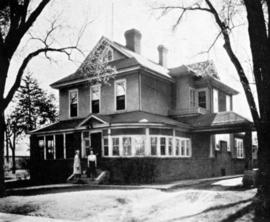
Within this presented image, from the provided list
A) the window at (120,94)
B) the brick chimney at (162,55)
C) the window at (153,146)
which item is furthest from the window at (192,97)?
the window at (153,146)

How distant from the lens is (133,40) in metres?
28.0

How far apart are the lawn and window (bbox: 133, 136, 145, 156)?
250 inches

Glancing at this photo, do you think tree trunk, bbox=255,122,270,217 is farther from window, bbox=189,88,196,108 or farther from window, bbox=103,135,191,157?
window, bbox=189,88,196,108

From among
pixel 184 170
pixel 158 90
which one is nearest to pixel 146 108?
pixel 158 90

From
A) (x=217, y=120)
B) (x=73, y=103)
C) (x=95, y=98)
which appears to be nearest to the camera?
(x=217, y=120)

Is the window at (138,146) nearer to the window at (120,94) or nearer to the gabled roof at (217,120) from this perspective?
the gabled roof at (217,120)

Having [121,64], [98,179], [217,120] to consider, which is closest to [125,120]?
[98,179]

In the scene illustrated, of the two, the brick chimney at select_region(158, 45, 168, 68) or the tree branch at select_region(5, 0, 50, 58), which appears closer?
the tree branch at select_region(5, 0, 50, 58)

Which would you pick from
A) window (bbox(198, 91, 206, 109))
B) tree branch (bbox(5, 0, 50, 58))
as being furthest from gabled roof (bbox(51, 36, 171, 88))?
tree branch (bbox(5, 0, 50, 58))

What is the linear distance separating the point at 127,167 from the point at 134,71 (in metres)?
6.76

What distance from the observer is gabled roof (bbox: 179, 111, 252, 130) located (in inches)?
853

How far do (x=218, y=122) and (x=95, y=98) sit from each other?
358 inches

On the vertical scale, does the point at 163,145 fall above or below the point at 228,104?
below

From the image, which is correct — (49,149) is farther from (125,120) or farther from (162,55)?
(162,55)
